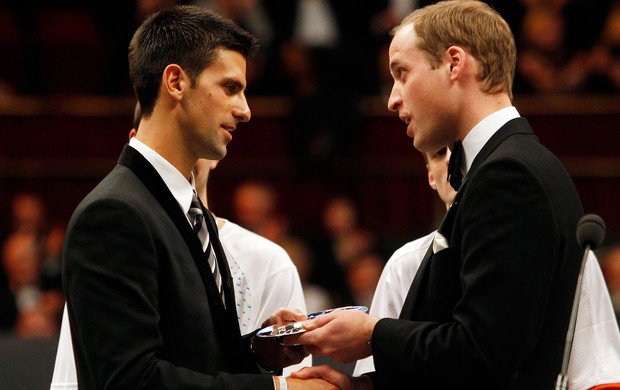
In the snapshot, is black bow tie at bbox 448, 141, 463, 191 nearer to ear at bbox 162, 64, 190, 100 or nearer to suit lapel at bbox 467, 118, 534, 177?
suit lapel at bbox 467, 118, 534, 177

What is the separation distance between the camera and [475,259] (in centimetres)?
291

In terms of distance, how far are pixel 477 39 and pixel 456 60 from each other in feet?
0.28

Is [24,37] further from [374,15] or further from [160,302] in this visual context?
[160,302]

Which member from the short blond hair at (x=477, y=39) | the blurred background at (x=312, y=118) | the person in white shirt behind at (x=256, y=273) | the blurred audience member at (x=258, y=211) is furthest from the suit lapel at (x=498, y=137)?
the blurred background at (x=312, y=118)

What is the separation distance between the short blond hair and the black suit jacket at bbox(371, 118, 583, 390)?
19cm

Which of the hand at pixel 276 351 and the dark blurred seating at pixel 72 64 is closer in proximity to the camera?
the hand at pixel 276 351

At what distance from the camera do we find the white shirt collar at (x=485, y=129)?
319 cm

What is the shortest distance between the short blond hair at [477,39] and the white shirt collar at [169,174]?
79cm

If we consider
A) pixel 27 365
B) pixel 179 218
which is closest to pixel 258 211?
pixel 27 365

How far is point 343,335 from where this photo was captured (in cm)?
318

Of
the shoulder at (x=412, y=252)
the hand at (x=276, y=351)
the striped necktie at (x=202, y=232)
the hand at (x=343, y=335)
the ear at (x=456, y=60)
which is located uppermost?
the ear at (x=456, y=60)

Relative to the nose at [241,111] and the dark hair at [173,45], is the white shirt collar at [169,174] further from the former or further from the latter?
the nose at [241,111]

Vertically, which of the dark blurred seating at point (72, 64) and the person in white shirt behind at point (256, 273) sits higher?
the dark blurred seating at point (72, 64)

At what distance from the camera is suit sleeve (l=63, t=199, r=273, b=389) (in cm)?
293
